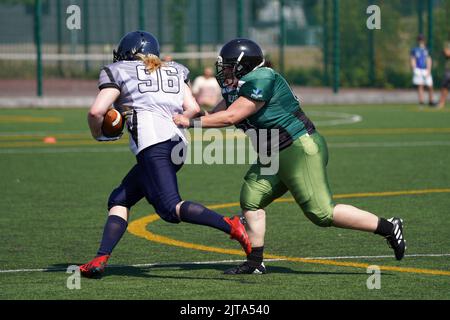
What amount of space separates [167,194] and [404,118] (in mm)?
21020

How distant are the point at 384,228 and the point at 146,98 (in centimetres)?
210

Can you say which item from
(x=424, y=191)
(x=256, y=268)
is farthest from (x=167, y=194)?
(x=424, y=191)

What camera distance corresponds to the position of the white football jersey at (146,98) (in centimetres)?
898

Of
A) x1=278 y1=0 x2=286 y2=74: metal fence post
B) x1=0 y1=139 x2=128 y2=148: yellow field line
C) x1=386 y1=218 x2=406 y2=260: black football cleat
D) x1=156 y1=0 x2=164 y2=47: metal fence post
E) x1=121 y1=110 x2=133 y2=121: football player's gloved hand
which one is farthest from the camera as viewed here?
x1=156 y1=0 x2=164 y2=47: metal fence post

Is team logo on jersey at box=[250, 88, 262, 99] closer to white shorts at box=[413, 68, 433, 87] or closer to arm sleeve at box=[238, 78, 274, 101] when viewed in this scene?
arm sleeve at box=[238, 78, 274, 101]

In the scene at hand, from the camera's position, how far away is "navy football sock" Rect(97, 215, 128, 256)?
9016mm

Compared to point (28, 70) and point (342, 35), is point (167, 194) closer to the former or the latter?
point (342, 35)

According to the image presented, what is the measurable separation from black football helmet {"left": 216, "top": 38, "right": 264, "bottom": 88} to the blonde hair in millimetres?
475

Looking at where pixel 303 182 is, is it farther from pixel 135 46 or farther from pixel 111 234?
pixel 135 46

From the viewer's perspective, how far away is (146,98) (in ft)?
29.7

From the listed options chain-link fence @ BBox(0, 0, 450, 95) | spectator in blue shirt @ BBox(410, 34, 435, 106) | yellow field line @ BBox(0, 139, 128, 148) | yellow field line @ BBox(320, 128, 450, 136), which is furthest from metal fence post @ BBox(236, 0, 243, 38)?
yellow field line @ BBox(0, 139, 128, 148)

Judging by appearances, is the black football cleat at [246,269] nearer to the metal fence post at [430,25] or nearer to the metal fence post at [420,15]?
the metal fence post at [430,25]

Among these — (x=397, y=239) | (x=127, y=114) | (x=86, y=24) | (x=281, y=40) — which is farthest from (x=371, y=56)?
(x=127, y=114)

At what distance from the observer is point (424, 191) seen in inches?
577
